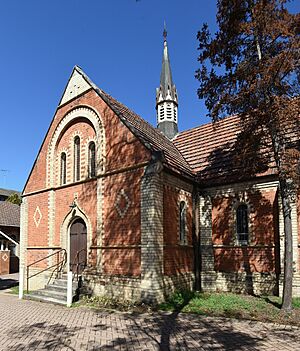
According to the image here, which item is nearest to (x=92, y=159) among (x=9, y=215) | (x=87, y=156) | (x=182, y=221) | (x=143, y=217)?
(x=87, y=156)

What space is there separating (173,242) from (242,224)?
11.8 ft

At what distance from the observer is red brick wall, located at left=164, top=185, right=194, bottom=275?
1316cm

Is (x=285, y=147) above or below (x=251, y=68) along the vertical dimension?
below

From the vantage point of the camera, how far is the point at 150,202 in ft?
41.0

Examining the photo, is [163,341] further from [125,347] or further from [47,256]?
[47,256]

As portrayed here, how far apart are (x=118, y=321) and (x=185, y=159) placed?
35.9ft

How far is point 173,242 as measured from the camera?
44.8 ft

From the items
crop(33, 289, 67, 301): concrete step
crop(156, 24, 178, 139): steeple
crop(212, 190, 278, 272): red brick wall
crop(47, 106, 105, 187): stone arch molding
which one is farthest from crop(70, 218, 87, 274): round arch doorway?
crop(156, 24, 178, 139): steeple

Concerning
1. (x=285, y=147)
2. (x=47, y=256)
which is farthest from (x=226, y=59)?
(x=47, y=256)

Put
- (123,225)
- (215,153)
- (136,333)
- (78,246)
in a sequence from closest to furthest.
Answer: (136,333) < (123,225) < (78,246) < (215,153)

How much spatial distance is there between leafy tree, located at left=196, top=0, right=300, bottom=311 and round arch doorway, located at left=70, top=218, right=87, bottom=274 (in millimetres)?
8014

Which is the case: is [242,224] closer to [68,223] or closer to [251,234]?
[251,234]

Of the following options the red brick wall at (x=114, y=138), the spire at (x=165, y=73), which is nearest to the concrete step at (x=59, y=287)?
the red brick wall at (x=114, y=138)

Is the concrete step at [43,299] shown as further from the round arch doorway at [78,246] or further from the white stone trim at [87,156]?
the white stone trim at [87,156]
